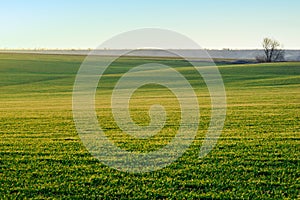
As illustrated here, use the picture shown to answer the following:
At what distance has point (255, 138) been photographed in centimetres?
1500

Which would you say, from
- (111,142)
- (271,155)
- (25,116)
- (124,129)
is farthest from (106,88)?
(271,155)

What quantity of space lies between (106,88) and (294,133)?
40.4m

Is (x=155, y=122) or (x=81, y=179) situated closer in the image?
(x=81, y=179)

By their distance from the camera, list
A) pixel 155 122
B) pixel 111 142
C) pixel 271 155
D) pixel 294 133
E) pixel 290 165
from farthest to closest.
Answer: pixel 155 122, pixel 294 133, pixel 111 142, pixel 271 155, pixel 290 165

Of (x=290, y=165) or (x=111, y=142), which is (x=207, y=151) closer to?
(x=290, y=165)

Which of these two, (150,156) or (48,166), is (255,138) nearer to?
(150,156)

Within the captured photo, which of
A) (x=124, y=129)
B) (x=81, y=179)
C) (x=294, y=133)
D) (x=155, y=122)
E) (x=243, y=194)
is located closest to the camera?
(x=243, y=194)

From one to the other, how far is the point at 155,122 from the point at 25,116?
24.7 ft

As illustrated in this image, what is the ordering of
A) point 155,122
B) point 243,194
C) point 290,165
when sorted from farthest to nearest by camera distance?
point 155,122 < point 290,165 < point 243,194

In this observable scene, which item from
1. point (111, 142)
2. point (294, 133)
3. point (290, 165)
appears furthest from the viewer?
point (294, 133)

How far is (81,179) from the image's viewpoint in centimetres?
991

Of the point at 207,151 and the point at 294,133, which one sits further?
the point at 294,133

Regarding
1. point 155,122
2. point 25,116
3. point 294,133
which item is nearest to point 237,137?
point 294,133

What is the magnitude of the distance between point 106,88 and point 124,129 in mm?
36802
